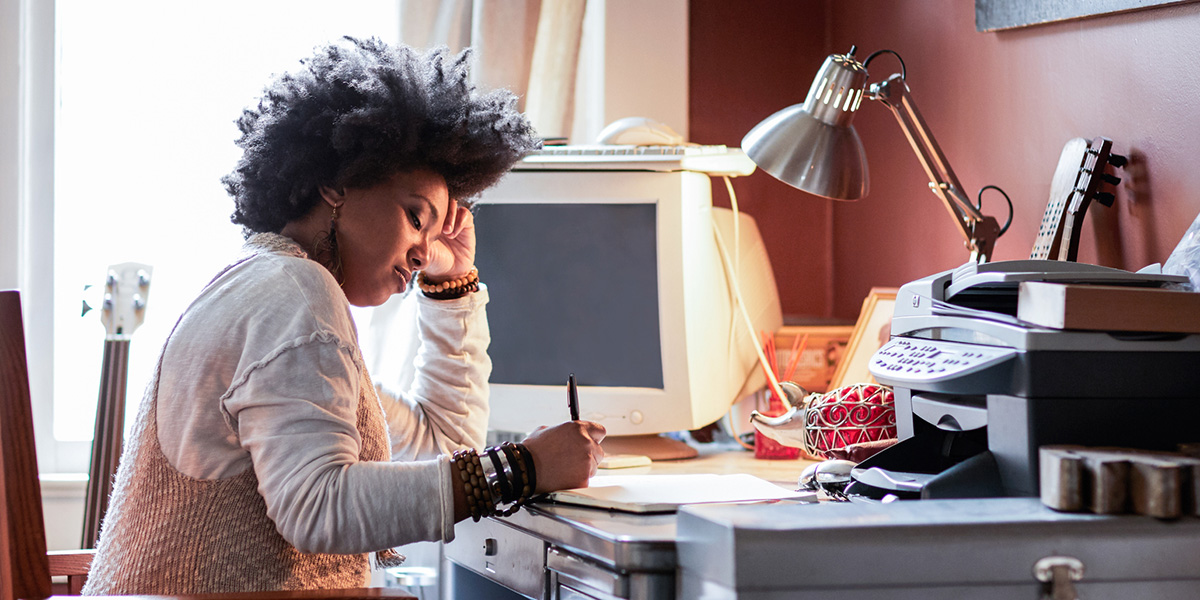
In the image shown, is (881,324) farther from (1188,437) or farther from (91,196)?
(91,196)

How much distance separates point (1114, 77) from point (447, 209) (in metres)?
0.85

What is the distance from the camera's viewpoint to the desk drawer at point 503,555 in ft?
3.43

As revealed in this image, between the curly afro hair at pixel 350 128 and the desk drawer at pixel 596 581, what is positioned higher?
the curly afro hair at pixel 350 128

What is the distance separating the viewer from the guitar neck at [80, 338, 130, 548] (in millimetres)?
1849

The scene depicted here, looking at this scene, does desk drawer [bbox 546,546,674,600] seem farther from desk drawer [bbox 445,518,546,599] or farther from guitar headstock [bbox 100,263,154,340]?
guitar headstock [bbox 100,263,154,340]

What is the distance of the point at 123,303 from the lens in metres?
2.05

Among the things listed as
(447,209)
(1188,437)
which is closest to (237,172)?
(447,209)

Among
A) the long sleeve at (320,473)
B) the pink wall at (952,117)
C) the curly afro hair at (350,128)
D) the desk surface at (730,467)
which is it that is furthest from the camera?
the desk surface at (730,467)

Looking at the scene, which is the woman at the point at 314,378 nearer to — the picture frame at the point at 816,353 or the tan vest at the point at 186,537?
the tan vest at the point at 186,537

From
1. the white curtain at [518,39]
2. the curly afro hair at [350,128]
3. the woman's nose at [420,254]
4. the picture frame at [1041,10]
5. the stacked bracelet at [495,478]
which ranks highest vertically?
the white curtain at [518,39]

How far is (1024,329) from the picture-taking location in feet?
3.01

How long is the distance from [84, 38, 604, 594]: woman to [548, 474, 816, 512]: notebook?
0.03m

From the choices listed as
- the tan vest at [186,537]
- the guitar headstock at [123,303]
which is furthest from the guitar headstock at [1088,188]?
the guitar headstock at [123,303]

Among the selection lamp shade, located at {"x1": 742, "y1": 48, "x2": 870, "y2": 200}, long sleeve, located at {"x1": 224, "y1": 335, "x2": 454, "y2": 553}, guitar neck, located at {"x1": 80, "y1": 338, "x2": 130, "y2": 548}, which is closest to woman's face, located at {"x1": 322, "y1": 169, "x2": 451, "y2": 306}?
long sleeve, located at {"x1": 224, "y1": 335, "x2": 454, "y2": 553}
